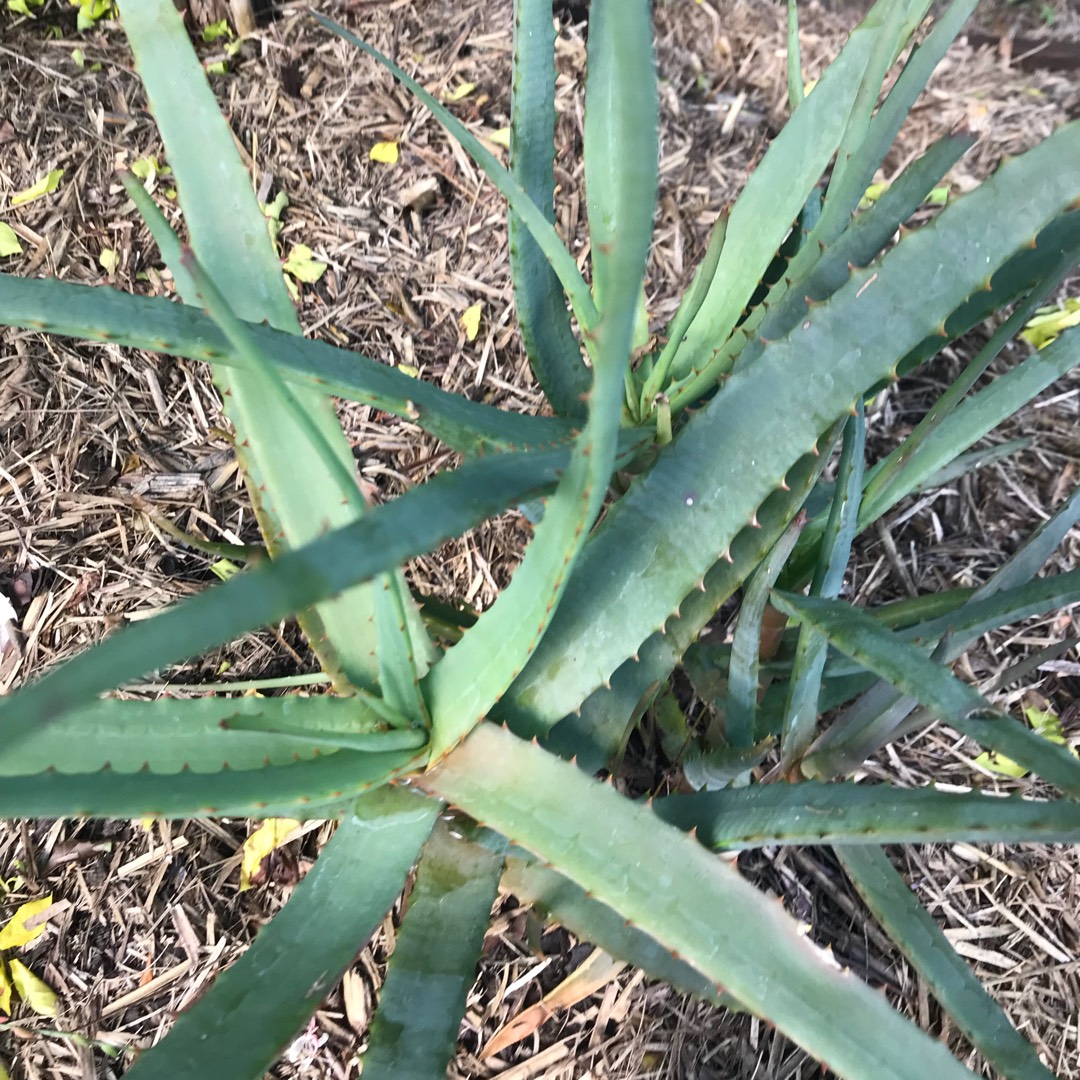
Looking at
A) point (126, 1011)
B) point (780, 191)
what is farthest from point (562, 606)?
point (126, 1011)

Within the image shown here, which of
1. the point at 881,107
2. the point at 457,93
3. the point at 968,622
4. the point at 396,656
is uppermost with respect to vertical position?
the point at 881,107

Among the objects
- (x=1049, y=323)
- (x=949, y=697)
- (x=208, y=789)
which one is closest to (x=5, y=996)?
(x=208, y=789)

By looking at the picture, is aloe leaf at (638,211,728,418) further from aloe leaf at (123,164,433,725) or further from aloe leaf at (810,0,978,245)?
aloe leaf at (123,164,433,725)

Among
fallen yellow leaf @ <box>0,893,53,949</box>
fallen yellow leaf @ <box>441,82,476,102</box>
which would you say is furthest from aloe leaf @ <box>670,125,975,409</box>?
fallen yellow leaf @ <box>0,893,53,949</box>

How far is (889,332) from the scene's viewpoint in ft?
2.07

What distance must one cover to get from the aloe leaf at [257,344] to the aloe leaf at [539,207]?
0.63 feet

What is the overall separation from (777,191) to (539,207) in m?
0.25

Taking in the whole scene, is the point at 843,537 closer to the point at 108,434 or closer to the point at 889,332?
the point at 889,332

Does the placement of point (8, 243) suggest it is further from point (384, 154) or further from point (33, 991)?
point (33, 991)

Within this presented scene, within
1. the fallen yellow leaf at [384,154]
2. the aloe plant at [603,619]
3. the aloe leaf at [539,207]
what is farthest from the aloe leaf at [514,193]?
the fallen yellow leaf at [384,154]

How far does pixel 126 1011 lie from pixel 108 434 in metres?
0.72

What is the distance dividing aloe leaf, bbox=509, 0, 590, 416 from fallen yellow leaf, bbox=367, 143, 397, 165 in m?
0.53

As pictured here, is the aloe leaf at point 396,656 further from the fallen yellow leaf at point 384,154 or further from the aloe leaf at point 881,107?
the fallen yellow leaf at point 384,154

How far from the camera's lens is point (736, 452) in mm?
646
